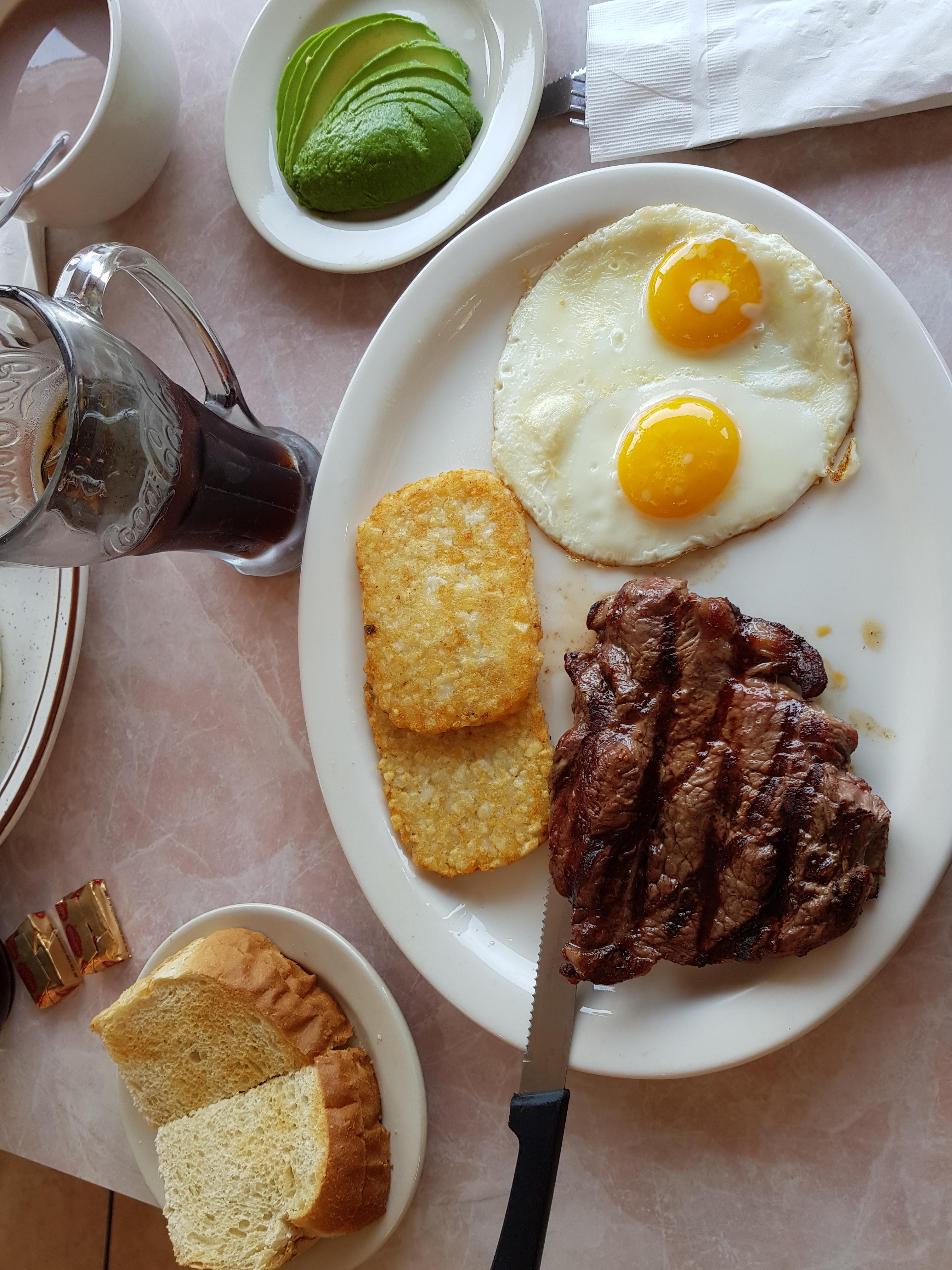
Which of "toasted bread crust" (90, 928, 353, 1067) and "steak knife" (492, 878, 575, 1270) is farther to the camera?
"toasted bread crust" (90, 928, 353, 1067)

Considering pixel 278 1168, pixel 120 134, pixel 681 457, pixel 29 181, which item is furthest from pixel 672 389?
pixel 278 1168

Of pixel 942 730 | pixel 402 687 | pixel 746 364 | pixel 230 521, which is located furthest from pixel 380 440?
pixel 942 730

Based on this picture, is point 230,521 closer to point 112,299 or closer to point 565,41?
point 112,299

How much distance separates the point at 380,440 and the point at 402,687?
2.34ft

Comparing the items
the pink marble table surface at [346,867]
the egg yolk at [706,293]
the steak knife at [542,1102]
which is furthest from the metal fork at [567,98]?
the steak knife at [542,1102]

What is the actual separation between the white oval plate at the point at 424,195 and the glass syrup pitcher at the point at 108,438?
567 millimetres

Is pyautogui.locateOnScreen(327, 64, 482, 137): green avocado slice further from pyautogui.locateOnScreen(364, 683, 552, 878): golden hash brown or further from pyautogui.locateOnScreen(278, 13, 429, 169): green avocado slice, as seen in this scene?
pyautogui.locateOnScreen(364, 683, 552, 878): golden hash brown

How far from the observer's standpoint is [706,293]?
7.66ft

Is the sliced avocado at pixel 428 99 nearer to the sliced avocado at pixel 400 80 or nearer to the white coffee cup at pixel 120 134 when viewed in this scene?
the sliced avocado at pixel 400 80

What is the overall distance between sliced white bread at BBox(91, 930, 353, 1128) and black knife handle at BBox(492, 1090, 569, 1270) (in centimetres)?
63

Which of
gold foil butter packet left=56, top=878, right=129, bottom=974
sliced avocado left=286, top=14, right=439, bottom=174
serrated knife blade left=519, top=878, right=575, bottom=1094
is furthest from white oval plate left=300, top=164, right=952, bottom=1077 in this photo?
gold foil butter packet left=56, top=878, right=129, bottom=974

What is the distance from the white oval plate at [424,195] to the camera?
2.61m

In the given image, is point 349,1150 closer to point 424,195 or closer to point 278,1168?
point 278,1168

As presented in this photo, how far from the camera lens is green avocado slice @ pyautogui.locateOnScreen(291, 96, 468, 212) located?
2.57 metres
